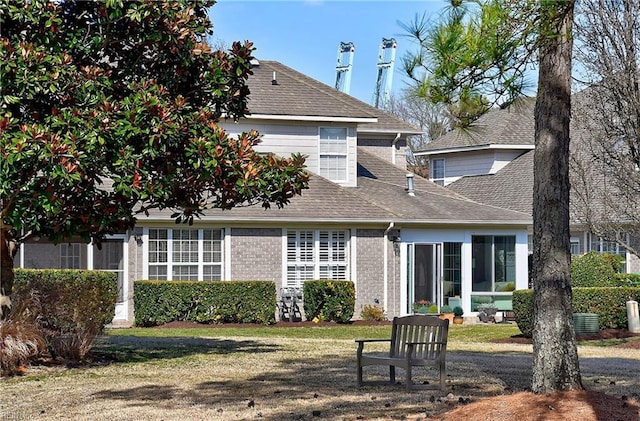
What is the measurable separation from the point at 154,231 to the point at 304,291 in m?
4.20

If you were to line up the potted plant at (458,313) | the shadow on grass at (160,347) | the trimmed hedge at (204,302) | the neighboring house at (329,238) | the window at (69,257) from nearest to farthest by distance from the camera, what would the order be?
the shadow on grass at (160,347) → the trimmed hedge at (204,302) → the neighboring house at (329,238) → the window at (69,257) → the potted plant at (458,313)

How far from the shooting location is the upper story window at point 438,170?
4244 centimetres

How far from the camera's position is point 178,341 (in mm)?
21250

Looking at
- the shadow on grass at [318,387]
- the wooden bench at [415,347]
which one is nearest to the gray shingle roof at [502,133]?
the shadow on grass at [318,387]

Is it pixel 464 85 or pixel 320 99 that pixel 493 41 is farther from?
pixel 320 99

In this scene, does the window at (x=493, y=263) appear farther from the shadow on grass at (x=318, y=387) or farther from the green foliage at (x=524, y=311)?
the shadow on grass at (x=318, y=387)

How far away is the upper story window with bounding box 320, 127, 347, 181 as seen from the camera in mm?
31094

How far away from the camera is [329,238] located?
28.9 metres

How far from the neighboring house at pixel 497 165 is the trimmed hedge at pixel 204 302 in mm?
11071

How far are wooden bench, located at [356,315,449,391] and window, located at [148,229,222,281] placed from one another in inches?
584

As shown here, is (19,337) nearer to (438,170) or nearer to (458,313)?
(458,313)

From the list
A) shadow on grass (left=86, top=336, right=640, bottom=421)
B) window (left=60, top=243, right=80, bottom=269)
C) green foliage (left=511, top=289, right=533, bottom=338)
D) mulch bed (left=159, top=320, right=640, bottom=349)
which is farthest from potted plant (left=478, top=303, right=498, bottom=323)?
window (left=60, top=243, right=80, bottom=269)

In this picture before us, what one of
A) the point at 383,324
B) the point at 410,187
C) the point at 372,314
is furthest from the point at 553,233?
the point at 410,187

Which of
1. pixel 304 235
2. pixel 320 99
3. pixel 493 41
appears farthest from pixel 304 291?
pixel 493 41
